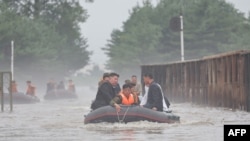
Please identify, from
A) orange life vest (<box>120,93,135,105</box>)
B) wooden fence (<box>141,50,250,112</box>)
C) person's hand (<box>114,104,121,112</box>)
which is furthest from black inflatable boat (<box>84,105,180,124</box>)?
wooden fence (<box>141,50,250,112</box>)

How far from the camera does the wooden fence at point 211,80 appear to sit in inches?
1473

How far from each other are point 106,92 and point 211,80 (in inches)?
684

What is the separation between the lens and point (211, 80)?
4484cm

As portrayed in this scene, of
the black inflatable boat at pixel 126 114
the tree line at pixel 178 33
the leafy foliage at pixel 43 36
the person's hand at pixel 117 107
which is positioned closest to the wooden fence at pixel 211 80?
the black inflatable boat at pixel 126 114

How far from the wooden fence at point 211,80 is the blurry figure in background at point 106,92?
9100 mm

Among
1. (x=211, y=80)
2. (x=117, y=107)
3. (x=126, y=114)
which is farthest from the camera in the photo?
(x=211, y=80)

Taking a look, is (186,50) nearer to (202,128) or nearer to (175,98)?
(175,98)

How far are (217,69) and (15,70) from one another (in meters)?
49.6

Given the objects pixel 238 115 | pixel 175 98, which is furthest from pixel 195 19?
pixel 238 115

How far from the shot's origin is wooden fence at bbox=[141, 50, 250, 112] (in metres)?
37.4

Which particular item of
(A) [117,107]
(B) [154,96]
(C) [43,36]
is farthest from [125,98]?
(C) [43,36]

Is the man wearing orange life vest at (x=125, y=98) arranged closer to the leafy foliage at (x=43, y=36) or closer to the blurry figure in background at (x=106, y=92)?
the blurry figure in background at (x=106, y=92)

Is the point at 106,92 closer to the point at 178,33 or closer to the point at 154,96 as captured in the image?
the point at 154,96

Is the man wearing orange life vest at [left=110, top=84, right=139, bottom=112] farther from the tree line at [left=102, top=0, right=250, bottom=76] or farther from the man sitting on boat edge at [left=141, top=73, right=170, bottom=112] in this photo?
the tree line at [left=102, top=0, right=250, bottom=76]
